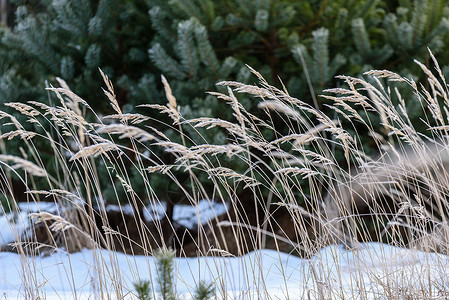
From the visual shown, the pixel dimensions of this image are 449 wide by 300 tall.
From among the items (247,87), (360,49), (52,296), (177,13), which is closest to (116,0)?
(177,13)

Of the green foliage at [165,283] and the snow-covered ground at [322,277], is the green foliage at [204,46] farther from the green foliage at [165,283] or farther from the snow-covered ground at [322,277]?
the green foliage at [165,283]

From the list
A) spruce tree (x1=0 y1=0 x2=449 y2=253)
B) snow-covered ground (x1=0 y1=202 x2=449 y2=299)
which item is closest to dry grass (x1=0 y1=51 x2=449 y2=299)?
snow-covered ground (x1=0 y1=202 x2=449 y2=299)

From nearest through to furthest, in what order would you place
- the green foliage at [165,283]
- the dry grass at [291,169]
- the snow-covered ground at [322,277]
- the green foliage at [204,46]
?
1. the green foliage at [165,283]
2. the dry grass at [291,169]
3. the snow-covered ground at [322,277]
4. the green foliage at [204,46]

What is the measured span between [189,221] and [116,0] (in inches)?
70.7

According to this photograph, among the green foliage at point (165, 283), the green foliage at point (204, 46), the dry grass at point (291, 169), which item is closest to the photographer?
the green foliage at point (165, 283)

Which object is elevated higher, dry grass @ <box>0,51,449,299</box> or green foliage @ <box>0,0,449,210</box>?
green foliage @ <box>0,0,449,210</box>

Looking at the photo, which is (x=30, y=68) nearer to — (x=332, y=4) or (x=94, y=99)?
(x=94, y=99)

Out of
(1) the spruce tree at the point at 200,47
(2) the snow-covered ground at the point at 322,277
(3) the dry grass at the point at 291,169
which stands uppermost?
(1) the spruce tree at the point at 200,47

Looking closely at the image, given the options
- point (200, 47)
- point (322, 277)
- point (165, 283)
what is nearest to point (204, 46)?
A: point (200, 47)

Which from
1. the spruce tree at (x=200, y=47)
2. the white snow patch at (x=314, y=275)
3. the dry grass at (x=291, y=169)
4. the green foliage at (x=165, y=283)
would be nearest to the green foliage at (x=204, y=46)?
the spruce tree at (x=200, y=47)

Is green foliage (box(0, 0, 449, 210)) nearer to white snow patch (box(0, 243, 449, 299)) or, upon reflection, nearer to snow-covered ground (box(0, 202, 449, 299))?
white snow patch (box(0, 243, 449, 299))

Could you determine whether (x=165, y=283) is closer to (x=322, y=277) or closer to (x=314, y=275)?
(x=314, y=275)

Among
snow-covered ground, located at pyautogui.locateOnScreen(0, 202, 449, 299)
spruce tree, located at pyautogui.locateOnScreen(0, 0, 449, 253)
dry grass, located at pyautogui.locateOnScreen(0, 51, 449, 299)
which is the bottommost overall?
snow-covered ground, located at pyautogui.locateOnScreen(0, 202, 449, 299)

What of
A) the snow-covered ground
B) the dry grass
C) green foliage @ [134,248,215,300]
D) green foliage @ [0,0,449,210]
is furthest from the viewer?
green foliage @ [0,0,449,210]
